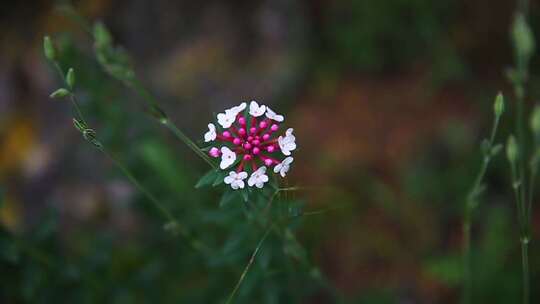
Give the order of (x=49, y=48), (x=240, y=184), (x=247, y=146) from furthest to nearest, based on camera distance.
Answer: (x=49, y=48)
(x=247, y=146)
(x=240, y=184)

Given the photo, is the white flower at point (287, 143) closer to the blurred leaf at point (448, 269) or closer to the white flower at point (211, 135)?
the white flower at point (211, 135)

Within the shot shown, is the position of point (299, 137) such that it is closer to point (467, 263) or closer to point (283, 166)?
point (467, 263)

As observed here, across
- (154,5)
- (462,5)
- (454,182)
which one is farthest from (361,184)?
(154,5)

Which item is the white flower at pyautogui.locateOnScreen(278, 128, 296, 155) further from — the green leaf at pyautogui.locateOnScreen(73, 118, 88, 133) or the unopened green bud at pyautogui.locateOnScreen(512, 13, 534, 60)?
the unopened green bud at pyautogui.locateOnScreen(512, 13, 534, 60)

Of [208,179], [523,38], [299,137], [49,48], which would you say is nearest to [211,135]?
[208,179]

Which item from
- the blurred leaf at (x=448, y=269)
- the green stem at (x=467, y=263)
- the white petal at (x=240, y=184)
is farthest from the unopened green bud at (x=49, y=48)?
the blurred leaf at (x=448, y=269)

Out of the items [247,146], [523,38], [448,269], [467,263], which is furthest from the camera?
[448,269]

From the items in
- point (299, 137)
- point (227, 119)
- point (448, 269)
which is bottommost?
point (227, 119)

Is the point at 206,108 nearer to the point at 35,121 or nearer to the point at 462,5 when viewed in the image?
the point at 35,121

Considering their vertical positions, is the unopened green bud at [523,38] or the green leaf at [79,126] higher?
the unopened green bud at [523,38]
